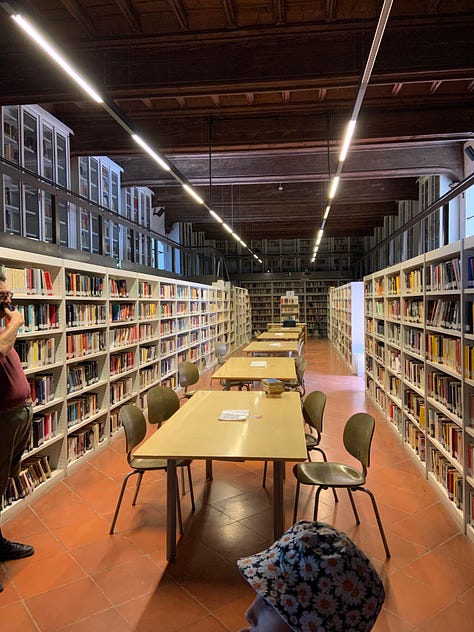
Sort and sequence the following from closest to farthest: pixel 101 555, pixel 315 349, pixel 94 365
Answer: pixel 101 555
pixel 94 365
pixel 315 349

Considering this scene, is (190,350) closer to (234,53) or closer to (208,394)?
(208,394)

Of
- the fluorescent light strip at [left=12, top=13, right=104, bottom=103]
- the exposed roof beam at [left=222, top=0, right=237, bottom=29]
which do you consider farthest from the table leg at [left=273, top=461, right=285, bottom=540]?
the exposed roof beam at [left=222, top=0, right=237, bottom=29]

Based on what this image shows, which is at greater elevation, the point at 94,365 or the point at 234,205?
the point at 234,205

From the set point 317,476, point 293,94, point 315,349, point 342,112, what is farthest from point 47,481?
point 315,349

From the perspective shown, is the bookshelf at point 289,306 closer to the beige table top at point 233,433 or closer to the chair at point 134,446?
the beige table top at point 233,433

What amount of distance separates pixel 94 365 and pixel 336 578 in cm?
457

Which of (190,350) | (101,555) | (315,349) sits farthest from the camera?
(315,349)

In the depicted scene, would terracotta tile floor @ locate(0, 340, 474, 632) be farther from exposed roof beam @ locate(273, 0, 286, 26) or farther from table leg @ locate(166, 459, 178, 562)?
exposed roof beam @ locate(273, 0, 286, 26)

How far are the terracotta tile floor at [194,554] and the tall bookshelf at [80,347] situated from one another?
0.47 metres

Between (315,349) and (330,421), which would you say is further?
(315,349)

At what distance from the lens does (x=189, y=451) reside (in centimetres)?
258

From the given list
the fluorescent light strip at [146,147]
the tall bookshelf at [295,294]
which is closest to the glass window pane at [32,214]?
the fluorescent light strip at [146,147]

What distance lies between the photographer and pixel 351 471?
3154mm

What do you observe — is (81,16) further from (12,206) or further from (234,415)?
(234,415)
